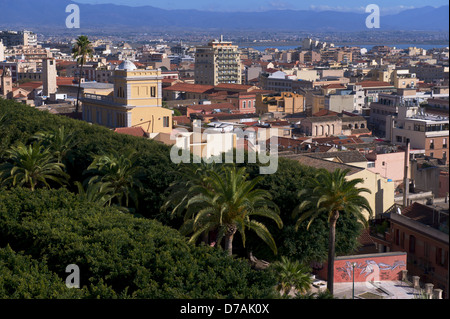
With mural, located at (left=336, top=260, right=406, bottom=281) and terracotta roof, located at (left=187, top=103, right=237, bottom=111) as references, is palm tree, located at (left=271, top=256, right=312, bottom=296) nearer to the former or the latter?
mural, located at (left=336, top=260, right=406, bottom=281)

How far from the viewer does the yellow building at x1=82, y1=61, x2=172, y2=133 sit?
35019mm

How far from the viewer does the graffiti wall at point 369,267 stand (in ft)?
60.4

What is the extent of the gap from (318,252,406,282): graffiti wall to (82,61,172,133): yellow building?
18.3 m

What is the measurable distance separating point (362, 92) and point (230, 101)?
50.3ft

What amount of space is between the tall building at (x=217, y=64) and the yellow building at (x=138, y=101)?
6617 centimetres

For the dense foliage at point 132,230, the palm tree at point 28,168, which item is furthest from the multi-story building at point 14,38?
the palm tree at point 28,168

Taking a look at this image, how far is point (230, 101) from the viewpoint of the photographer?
69500mm

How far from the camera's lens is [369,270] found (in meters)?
18.7

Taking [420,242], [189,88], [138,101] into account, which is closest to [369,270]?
[420,242]

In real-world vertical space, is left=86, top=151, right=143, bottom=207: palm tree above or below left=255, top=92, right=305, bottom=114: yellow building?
above

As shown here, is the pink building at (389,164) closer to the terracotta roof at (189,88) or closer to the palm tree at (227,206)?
the palm tree at (227,206)

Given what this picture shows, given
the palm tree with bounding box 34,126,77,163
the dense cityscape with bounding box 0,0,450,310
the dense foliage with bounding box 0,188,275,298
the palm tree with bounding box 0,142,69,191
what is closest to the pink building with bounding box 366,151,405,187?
the dense cityscape with bounding box 0,0,450,310

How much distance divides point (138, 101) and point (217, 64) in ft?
223

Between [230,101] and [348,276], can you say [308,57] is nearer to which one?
[230,101]
